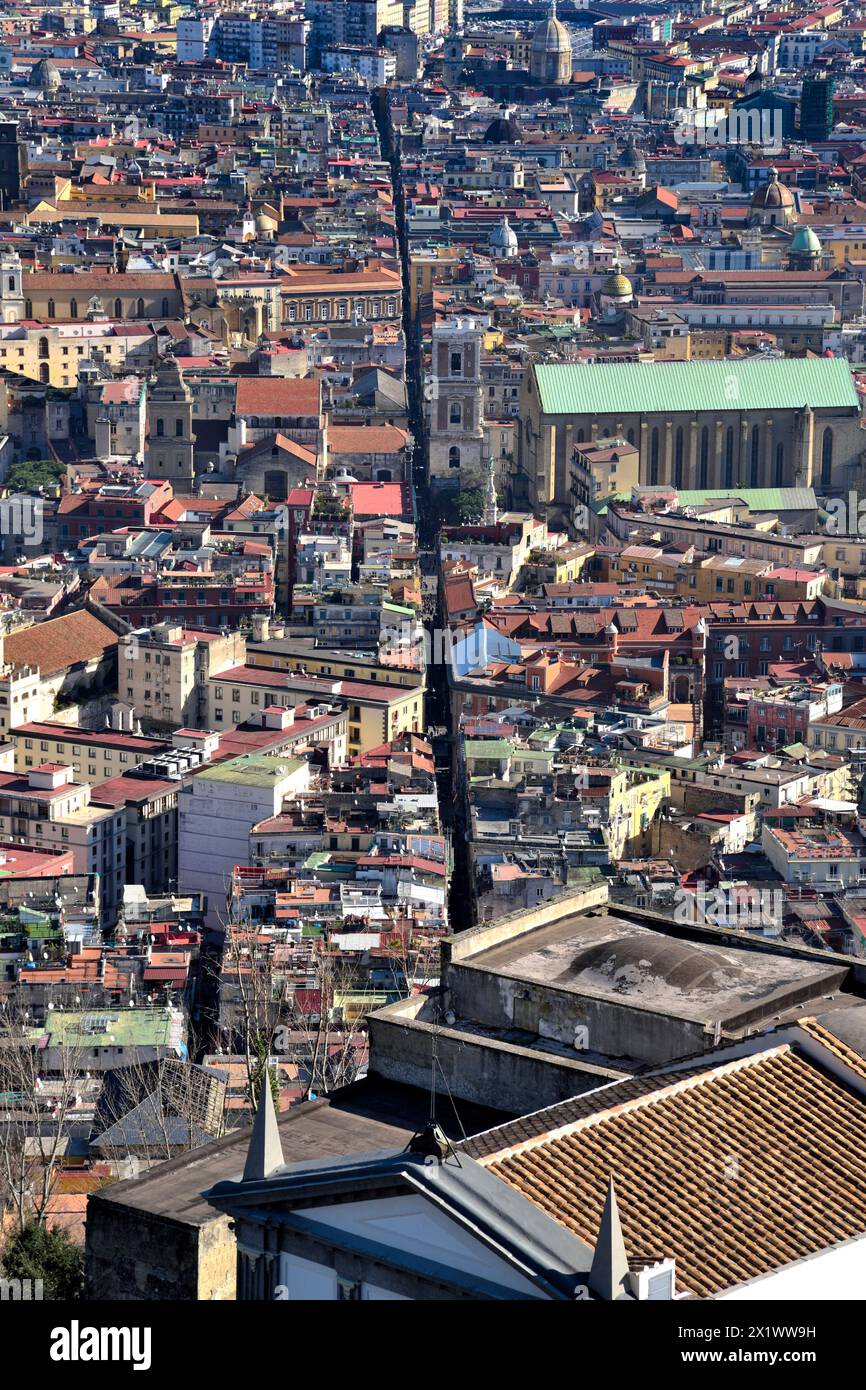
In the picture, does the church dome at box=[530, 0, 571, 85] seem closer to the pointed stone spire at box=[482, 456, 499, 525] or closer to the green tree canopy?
the pointed stone spire at box=[482, 456, 499, 525]

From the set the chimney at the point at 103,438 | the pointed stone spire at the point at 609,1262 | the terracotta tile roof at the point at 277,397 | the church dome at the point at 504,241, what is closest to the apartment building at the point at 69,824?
the chimney at the point at 103,438

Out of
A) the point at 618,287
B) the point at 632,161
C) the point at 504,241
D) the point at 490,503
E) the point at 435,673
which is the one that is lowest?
the point at 435,673

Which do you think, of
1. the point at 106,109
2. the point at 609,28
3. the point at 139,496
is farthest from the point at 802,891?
the point at 609,28

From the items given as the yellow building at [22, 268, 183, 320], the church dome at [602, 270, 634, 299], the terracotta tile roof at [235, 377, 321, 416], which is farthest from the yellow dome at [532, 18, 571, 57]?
the terracotta tile roof at [235, 377, 321, 416]

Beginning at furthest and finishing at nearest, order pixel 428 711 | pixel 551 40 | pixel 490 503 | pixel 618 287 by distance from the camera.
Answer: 1. pixel 551 40
2. pixel 618 287
3. pixel 490 503
4. pixel 428 711

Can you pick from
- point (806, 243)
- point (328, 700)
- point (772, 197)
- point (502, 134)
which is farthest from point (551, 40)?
point (328, 700)

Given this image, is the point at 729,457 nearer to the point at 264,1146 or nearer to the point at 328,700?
the point at 328,700
